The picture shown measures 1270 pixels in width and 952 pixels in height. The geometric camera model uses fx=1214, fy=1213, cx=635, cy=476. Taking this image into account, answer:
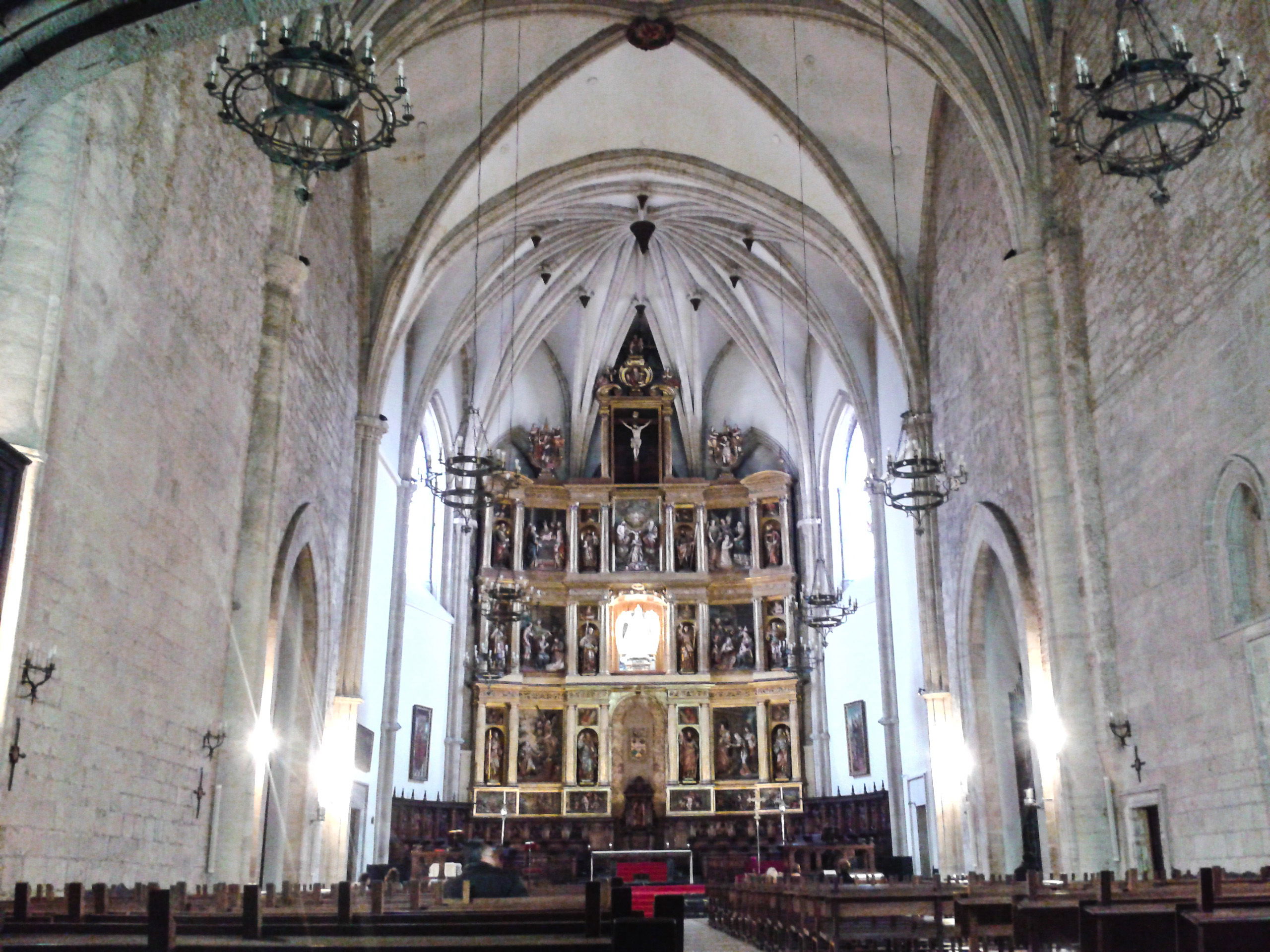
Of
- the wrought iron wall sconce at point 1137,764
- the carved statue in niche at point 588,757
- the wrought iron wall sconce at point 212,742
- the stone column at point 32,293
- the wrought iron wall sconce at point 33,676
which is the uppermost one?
the stone column at point 32,293

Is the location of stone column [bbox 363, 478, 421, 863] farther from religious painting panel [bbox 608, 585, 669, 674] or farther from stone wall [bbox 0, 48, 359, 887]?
stone wall [bbox 0, 48, 359, 887]

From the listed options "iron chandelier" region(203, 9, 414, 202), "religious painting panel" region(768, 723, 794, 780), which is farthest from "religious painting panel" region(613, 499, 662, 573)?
"iron chandelier" region(203, 9, 414, 202)

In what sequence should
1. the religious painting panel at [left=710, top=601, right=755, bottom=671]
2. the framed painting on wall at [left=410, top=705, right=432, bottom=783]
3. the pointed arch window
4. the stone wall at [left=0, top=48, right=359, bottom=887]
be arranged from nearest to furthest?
the stone wall at [left=0, top=48, right=359, bottom=887]
the pointed arch window
the framed painting on wall at [left=410, top=705, right=432, bottom=783]
the religious painting panel at [left=710, top=601, right=755, bottom=671]

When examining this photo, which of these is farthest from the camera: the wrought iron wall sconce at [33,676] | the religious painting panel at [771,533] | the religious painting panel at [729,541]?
the religious painting panel at [729,541]

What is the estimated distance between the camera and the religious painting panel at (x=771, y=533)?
29016 millimetres

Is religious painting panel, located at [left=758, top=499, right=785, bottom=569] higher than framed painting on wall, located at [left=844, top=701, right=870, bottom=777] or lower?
higher

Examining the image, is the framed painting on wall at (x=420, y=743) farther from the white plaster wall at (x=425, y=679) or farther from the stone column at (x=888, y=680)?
the stone column at (x=888, y=680)

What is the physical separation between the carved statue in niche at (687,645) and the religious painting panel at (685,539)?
135 cm

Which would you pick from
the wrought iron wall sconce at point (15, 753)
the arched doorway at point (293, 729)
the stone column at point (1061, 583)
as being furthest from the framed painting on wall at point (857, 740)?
the wrought iron wall sconce at point (15, 753)

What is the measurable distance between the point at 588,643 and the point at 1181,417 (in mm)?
18982

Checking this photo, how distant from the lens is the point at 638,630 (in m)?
29.1

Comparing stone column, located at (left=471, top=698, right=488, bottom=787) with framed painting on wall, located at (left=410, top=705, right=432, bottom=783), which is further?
stone column, located at (left=471, top=698, right=488, bottom=787)

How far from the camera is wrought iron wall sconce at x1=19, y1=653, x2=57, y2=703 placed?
870 cm

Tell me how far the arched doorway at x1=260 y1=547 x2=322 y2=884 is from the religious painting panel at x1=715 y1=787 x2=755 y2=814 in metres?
11.8
